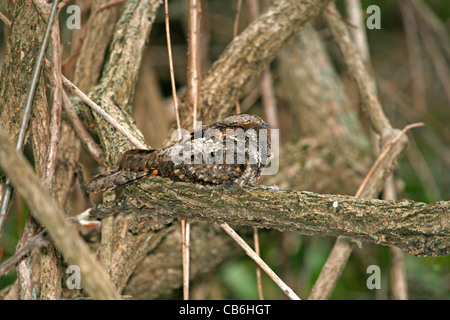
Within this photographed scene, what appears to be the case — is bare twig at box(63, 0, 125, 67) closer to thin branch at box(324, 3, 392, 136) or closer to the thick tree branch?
the thick tree branch

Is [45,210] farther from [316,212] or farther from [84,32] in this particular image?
A: [84,32]

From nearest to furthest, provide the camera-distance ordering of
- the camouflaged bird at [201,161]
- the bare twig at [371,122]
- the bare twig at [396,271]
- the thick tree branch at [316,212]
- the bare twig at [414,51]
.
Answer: the thick tree branch at [316,212] < the camouflaged bird at [201,161] < the bare twig at [371,122] < the bare twig at [396,271] < the bare twig at [414,51]

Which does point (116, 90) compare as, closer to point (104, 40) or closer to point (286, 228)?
point (104, 40)

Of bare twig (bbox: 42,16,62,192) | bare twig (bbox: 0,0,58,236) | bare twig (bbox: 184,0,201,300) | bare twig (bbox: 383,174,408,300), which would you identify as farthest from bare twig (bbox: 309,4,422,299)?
bare twig (bbox: 0,0,58,236)

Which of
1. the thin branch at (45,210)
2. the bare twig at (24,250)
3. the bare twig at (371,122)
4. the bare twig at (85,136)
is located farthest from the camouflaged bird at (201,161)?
the bare twig at (371,122)

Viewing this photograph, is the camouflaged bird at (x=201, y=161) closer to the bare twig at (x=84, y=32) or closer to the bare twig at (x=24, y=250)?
the bare twig at (x=24, y=250)
